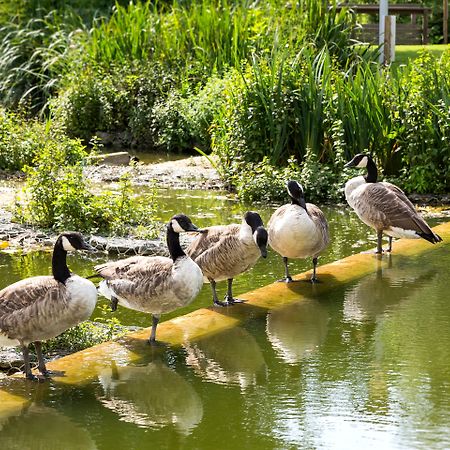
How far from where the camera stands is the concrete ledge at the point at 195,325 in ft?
22.2

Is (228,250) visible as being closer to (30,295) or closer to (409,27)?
(30,295)

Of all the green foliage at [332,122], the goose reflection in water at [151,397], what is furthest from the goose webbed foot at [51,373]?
the green foliage at [332,122]

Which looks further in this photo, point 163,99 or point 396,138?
point 163,99

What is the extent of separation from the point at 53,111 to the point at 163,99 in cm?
238

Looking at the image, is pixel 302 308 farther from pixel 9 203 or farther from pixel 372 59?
pixel 372 59

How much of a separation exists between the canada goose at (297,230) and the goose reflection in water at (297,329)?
1.97 ft

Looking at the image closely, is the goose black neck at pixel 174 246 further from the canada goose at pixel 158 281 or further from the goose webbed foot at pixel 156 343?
the goose webbed foot at pixel 156 343

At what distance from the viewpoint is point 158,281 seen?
7.51m

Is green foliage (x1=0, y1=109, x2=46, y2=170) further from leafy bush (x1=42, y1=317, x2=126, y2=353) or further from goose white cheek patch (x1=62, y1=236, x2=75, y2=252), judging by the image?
goose white cheek patch (x1=62, y1=236, x2=75, y2=252)

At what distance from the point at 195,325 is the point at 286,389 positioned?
1.56 m

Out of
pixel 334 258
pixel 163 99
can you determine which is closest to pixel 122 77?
pixel 163 99

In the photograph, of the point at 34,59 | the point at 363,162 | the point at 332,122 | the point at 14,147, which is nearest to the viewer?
the point at 363,162

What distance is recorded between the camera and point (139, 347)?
7414 millimetres

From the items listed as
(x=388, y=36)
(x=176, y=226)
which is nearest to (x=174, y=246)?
(x=176, y=226)
